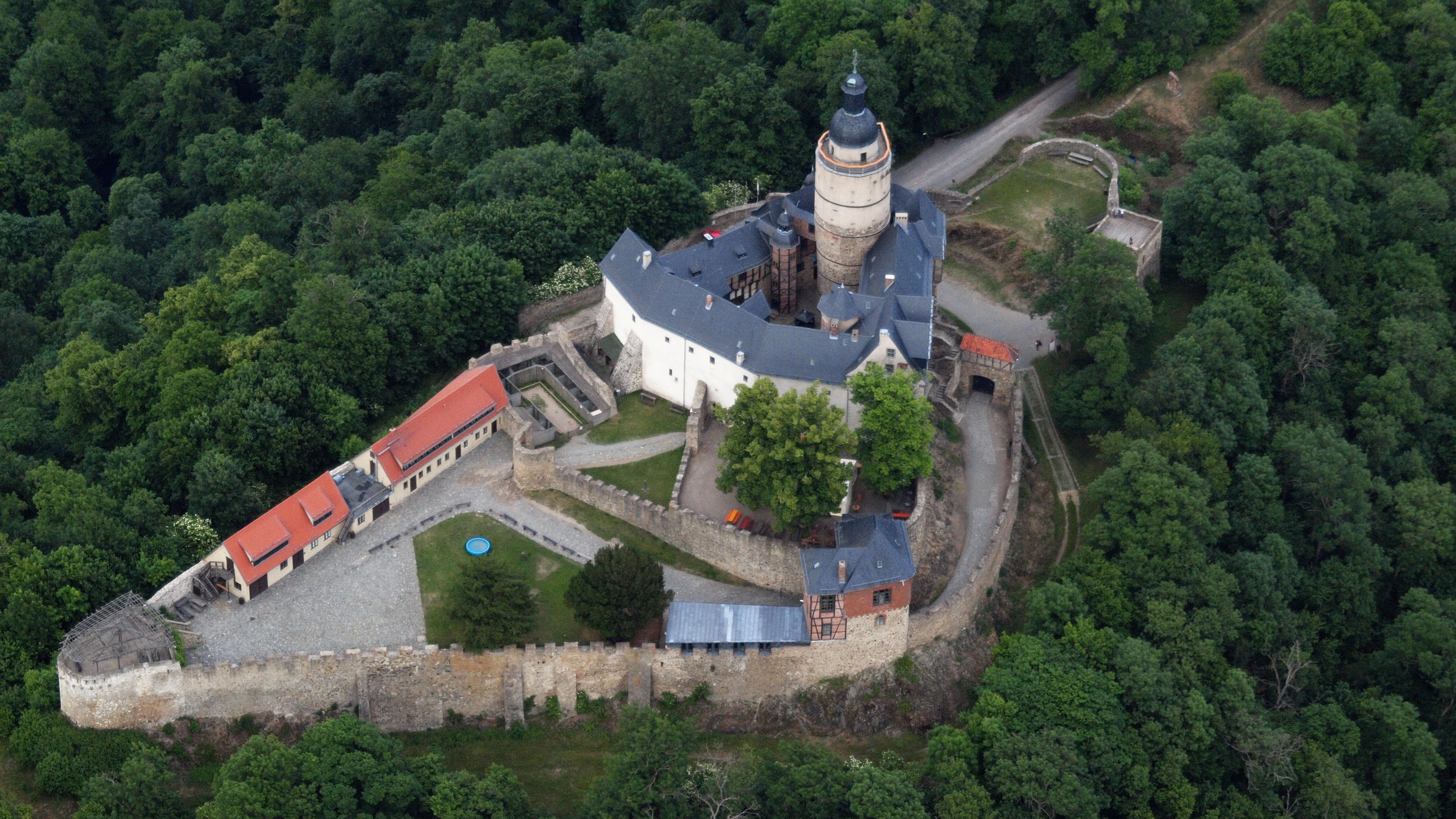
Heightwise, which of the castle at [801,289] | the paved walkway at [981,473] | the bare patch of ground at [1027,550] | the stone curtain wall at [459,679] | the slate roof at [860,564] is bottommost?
the bare patch of ground at [1027,550]

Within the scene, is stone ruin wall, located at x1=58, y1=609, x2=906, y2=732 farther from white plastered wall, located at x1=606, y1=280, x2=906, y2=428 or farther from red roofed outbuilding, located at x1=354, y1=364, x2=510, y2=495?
white plastered wall, located at x1=606, y1=280, x2=906, y2=428

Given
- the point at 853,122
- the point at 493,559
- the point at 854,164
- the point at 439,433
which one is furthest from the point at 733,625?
the point at 853,122

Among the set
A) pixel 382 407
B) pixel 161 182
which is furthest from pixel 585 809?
pixel 161 182

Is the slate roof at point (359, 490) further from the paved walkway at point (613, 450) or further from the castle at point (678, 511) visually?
the paved walkway at point (613, 450)

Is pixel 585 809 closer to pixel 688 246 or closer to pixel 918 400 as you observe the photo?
pixel 918 400

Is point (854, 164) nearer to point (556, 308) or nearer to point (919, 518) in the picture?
point (556, 308)

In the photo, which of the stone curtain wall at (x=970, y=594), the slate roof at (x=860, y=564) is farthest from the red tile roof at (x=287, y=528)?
the stone curtain wall at (x=970, y=594)

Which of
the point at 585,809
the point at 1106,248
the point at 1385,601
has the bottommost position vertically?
the point at 1385,601

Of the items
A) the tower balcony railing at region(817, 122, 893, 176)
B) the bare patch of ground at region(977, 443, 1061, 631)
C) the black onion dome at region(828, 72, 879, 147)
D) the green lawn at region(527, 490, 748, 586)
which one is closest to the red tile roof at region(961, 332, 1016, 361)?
the bare patch of ground at region(977, 443, 1061, 631)
